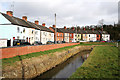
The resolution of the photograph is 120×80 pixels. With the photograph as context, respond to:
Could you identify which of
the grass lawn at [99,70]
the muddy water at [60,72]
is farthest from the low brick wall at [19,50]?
the grass lawn at [99,70]

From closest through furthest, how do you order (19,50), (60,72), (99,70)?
(99,70) → (19,50) → (60,72)

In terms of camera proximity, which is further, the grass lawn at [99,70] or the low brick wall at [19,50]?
the low brick wall at [19,50]

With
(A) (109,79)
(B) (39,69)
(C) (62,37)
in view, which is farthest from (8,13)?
(C) (62,37)

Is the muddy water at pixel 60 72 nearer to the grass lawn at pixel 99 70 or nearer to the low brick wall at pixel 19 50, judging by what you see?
the grass lawn at pixel 99 70

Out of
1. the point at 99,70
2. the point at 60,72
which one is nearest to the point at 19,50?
the point at 60,72

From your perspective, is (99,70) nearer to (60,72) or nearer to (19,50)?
(60,72)

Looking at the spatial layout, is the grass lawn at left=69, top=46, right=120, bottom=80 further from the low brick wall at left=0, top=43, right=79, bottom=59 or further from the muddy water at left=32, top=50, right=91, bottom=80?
the low brick wall at left=0, top=43, right=79, bottom=59

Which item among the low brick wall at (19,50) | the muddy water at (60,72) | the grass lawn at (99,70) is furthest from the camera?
the muddy water at (60,72)

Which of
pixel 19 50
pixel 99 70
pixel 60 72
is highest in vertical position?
pixel 19 50

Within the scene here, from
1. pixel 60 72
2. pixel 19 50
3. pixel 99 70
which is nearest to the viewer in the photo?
pixel 99 70

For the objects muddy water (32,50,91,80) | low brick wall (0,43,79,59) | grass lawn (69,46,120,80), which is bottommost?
muddy water (32,50,91,80)

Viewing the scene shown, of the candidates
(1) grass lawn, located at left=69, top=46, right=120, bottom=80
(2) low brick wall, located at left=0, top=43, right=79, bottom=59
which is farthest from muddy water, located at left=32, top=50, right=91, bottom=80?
(2) low brick wall, located at left=0, top=43, right=79, bottom=59

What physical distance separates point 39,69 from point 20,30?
63.7ft

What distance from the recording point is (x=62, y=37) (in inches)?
2773
